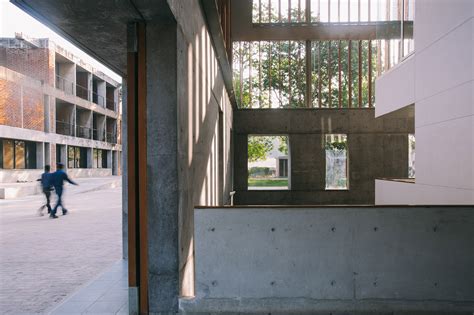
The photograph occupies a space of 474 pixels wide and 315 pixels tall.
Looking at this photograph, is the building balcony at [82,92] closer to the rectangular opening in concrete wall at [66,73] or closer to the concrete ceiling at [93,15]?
the rectangular opening in concrete wall at [66,73]

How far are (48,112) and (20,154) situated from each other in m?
4.41

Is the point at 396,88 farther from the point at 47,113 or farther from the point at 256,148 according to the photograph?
the point at 47,113

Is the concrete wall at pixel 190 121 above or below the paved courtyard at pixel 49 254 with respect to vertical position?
above

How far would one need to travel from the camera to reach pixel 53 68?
108 ft

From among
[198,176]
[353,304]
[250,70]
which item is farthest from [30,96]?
[353,304]

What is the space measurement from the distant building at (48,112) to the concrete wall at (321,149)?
18478mm

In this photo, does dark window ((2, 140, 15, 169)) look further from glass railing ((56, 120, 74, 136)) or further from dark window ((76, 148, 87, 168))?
dark window ((76, 148, 87, 168))

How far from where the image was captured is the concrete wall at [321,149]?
56.4 ft

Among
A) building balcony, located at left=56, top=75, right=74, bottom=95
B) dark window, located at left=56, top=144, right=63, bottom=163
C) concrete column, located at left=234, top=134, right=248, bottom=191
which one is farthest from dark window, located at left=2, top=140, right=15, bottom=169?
concrete column, located at left=234, top=134, right=248, bottom=191

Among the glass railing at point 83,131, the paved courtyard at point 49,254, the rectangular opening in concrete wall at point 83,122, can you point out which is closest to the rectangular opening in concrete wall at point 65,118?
the glass railing at point 83,131

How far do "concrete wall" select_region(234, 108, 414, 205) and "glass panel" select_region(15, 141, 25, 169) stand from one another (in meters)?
19.8

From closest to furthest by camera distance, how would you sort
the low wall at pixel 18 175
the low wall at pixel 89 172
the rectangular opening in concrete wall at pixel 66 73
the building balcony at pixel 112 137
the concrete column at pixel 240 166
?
1. the concrete column at pixel 240 166
2. the low wall at pixel 18 175
3. the low wall at pixel 89 172
4. the rectangular opening in concrete wall at pixel 66 73
5. the building balcony at pixel 112 137

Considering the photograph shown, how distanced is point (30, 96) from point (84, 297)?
95.5 ft

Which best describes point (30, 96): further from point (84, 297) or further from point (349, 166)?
point (84, 297)
